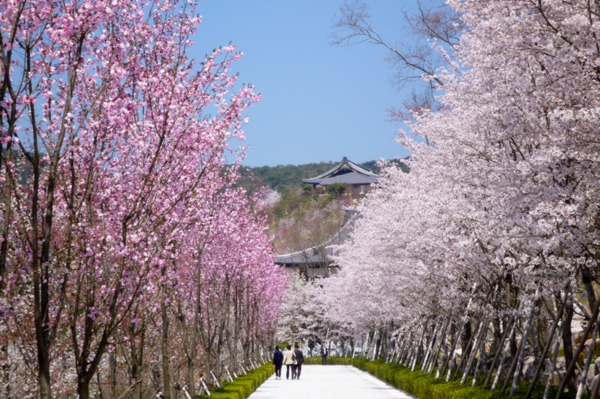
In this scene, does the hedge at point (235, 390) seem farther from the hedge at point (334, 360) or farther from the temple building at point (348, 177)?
the temple building at point (348, 177)

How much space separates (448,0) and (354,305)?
81.2 ft

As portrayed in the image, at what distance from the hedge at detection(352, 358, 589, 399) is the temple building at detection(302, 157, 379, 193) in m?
58.9

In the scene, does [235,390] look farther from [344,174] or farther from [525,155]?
[344,174]

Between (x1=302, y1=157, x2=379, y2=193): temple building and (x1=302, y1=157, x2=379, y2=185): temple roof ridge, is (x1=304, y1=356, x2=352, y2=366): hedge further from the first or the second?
(x1=302, y1=157, x2=379, y2=185): temple roof ridge

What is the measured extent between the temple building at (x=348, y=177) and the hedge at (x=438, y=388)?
5885 cm

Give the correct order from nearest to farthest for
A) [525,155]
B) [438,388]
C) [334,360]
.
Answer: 1. [525,155]
2. [438,388]
3. [334,360]

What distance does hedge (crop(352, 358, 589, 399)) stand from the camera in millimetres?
11453

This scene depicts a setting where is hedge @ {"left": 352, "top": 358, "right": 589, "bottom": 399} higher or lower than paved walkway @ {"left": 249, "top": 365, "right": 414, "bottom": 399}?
higher

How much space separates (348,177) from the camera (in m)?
88.9

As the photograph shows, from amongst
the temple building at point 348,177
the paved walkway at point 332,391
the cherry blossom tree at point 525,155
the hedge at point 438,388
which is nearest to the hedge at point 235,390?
the paved walkway at point 332,391

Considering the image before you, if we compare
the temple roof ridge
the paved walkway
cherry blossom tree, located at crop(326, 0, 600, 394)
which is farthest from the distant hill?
cherry blossom tree, located at crop(326, 0, 600, 394)

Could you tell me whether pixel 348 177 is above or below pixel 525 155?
above

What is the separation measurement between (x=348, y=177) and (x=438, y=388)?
2922 inches

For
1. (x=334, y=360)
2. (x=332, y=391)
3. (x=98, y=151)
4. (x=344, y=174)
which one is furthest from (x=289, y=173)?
(x=98, y=151)
